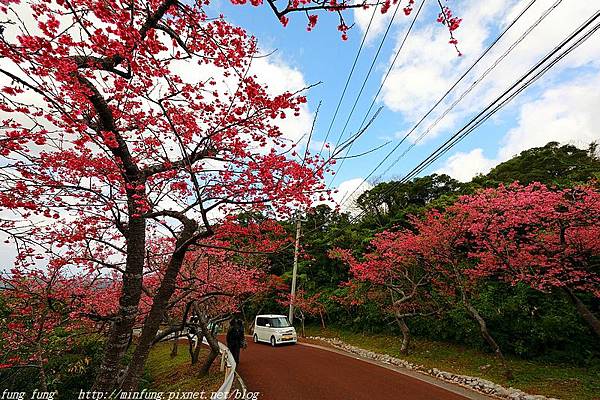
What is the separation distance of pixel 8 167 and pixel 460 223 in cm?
1088

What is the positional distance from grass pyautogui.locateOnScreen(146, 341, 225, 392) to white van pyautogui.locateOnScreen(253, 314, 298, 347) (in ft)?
10.3

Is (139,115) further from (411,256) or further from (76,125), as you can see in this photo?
(411,256)

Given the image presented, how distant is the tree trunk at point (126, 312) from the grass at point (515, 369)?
29.2 feet

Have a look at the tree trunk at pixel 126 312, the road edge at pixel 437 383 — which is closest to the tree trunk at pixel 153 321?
the tree trunk at pixel 126 312

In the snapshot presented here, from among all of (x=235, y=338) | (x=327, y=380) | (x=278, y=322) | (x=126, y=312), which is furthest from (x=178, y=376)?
(x=126, y=312)

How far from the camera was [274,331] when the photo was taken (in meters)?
15.6

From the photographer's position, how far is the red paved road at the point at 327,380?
730cm

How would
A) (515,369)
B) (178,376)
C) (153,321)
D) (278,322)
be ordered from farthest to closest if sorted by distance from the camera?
(278,322), (178,376), (515,369), (153,321)

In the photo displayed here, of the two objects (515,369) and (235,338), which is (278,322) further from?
(515,369)

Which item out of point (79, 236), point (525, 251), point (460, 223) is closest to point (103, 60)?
point (79, 236)

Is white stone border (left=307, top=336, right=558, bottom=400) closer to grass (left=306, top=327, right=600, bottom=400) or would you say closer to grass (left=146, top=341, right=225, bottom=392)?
grass (left=306, top=327, right=600, bottom=400)

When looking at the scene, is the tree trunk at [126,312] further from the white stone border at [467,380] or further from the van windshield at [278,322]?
the van windshield at [278,322]

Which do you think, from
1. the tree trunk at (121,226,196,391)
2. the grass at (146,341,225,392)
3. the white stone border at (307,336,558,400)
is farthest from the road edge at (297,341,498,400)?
the tree trunk at (121,226,196,391)

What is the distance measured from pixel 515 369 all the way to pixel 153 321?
32.7ft
